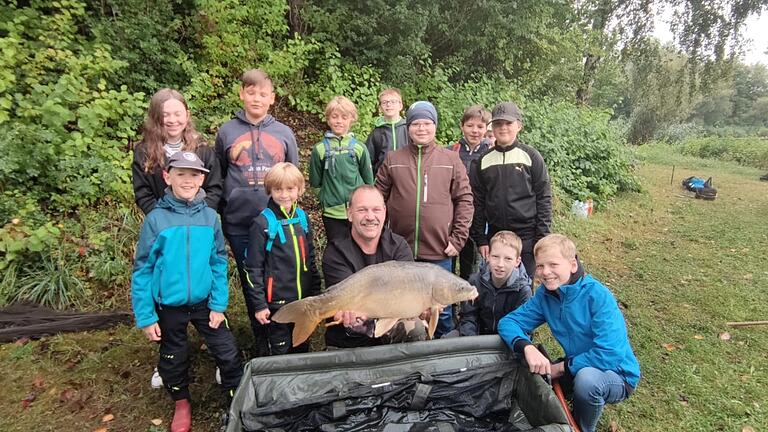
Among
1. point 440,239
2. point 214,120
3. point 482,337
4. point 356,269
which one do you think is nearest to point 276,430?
point 356,269

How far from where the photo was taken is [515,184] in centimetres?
350

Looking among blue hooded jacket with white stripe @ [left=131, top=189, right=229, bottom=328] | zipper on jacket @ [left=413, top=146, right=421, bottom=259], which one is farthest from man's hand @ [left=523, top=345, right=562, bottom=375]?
blue hooded jacket with white stripe @ [left=131, top=189, right=229, bottom=328]

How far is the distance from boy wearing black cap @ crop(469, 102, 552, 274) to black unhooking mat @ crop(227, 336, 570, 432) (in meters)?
1.11

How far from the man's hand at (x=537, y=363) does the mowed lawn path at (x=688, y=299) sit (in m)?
0.87

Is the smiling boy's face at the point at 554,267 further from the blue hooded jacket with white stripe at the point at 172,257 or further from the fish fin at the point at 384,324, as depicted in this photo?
the blue hooded jacket with white stripe at the point at 172,257

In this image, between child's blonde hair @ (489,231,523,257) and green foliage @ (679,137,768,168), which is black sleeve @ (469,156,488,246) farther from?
green foliage @ (679,137,768,168)

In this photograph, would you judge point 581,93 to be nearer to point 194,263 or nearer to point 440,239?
A: point 440,239

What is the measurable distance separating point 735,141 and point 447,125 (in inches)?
830

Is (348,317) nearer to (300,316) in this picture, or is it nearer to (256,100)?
(300,316)

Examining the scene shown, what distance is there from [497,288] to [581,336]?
0.67 m

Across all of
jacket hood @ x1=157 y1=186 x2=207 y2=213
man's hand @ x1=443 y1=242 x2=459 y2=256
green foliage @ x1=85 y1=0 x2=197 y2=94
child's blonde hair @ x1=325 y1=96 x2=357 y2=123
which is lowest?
man's hand @ x1=443 y1=242 x2=459 y2=256

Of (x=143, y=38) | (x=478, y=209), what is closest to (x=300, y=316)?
(x=478, y=209)

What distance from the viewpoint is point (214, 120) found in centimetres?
585

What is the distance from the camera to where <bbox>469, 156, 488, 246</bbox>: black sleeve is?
3738 millimetres
